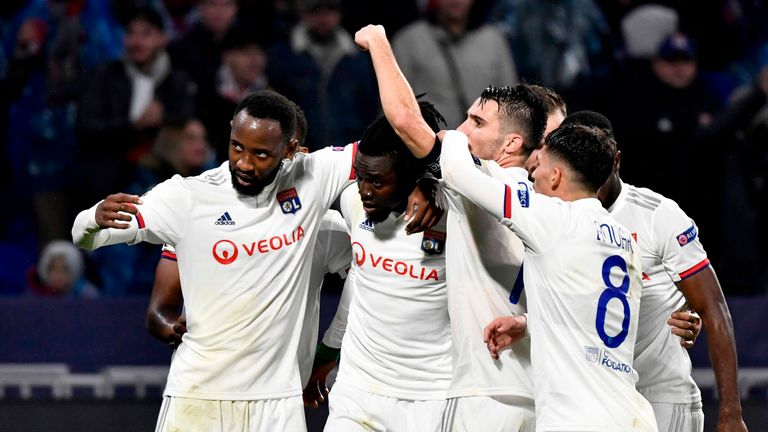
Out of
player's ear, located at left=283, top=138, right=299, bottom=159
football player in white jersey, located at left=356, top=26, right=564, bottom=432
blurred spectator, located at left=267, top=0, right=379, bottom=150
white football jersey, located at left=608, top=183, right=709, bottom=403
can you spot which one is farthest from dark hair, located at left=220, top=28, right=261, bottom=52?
football player in white jersey, located at left=356, top=26, right=564, bottom=432

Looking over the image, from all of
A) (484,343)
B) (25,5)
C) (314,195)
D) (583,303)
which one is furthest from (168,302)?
(25,5)

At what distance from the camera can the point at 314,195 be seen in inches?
191

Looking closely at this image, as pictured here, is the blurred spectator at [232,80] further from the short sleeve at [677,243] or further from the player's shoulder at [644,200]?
the short sleeve at [677,243]

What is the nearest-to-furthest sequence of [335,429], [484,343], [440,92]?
[484,343] → [335,429] → [440,92]

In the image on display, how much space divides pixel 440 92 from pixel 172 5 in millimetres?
2552

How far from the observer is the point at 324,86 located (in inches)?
355

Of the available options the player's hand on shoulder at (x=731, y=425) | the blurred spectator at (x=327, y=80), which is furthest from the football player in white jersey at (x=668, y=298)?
the blurred spectator at (x=327, y=80)

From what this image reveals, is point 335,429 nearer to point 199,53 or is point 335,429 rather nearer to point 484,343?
point 484,343

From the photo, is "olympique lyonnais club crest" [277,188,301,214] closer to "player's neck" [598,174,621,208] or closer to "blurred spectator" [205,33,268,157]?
"player's neck" [598,174,621,208]

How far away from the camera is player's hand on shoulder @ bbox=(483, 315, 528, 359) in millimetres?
4242

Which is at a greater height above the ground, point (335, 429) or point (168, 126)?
point (168, 126)

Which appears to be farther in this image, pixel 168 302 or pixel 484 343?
pixel 168 302

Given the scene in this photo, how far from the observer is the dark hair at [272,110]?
15.5 feet

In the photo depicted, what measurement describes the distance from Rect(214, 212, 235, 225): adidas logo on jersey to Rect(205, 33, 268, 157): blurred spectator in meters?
4.38
